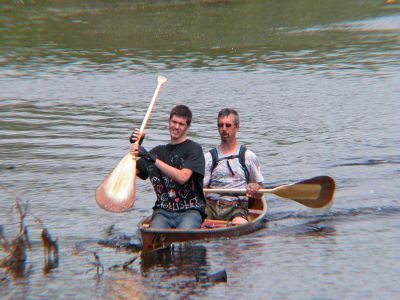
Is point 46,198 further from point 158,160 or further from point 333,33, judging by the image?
point 333,33

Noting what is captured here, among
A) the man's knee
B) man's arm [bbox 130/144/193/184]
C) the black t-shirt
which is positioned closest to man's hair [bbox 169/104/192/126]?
the black t-shirt

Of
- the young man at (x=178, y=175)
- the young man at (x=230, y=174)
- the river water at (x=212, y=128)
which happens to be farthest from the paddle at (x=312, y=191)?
the young man at (x=178, y=175)

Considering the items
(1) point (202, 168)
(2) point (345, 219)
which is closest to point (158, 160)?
(1) point (202, 168)

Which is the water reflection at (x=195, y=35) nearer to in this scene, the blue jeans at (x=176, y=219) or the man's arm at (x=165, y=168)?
the blue jeans at (x=176, y=219)

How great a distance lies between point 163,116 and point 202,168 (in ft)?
30.0

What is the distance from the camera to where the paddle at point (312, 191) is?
12.2 m

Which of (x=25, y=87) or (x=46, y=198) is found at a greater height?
(x=25, y=87)

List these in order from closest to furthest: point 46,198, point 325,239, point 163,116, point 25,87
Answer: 1. point 325,239
2. point 46,198
3. point 163,116
4. point 25,87

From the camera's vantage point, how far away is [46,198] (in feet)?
43.4

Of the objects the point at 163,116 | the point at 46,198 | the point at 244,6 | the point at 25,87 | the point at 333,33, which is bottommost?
the point at 46,198

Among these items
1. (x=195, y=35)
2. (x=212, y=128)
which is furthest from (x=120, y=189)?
(x=195, y=35)

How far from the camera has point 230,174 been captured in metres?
11.4

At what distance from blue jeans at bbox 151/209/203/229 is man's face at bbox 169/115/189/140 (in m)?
0.94

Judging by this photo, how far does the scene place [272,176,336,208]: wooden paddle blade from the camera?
12.2 m
